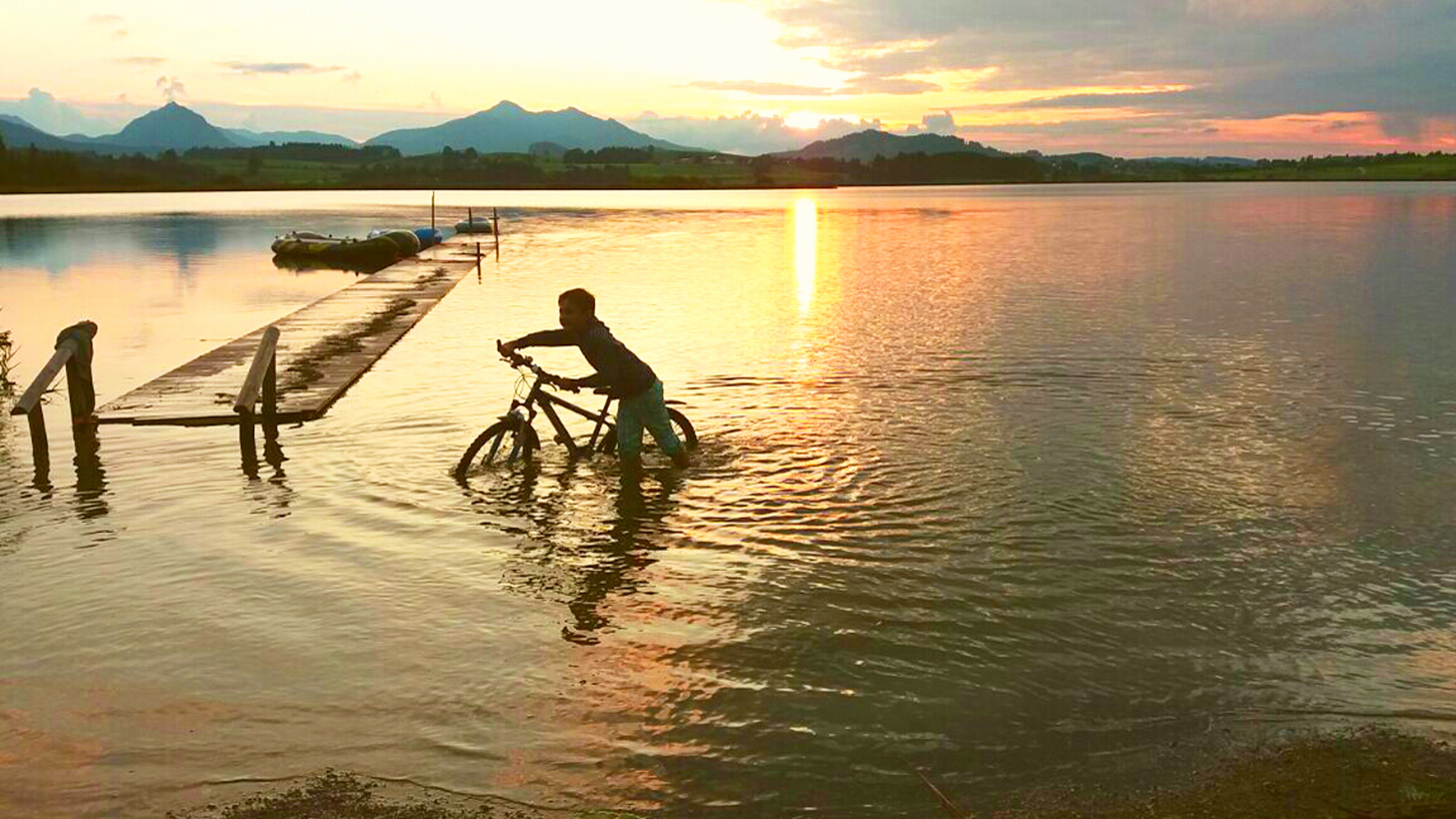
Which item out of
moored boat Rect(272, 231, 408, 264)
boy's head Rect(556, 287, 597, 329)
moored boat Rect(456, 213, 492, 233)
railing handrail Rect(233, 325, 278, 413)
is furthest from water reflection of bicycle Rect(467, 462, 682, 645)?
moored boat Rect(456, 213, 492, 233)

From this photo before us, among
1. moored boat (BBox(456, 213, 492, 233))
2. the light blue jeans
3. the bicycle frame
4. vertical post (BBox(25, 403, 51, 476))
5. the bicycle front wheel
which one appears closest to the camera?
the light blue jeans

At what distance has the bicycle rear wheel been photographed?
52.2 feet

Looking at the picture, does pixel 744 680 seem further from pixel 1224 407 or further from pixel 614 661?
pixel 1224 407

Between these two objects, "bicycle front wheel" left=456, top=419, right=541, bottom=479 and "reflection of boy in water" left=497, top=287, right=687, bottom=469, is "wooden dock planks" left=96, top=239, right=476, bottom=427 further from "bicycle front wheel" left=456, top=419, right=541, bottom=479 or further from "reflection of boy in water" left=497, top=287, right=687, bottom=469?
"reflection of boy in water" left=497, top=287, right=687, bottom=469

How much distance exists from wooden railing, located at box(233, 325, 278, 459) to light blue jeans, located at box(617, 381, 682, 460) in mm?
6403

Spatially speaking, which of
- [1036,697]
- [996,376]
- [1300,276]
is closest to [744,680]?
[1036,697]

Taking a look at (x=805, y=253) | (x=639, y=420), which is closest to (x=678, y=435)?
(x=639, y=420)

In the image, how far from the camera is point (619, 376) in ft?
46.5

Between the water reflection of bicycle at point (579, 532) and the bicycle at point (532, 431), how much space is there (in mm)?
Result: 342

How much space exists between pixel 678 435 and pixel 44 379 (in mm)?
10663

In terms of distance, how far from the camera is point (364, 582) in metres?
11.4

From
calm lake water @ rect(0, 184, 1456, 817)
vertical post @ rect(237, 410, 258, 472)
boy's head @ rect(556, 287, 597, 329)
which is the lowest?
calm lake water @ rect(0, 184, 1456, 817)

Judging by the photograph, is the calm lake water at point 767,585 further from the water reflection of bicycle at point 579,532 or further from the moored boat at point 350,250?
the moored boat at point 350,250

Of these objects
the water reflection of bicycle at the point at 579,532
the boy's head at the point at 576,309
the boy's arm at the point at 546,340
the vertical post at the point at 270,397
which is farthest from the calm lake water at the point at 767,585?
the boy's head at the point at 576,309
